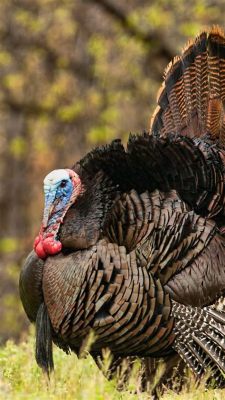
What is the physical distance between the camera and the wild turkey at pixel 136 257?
5543 mm

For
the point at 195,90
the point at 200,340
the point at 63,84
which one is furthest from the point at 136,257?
the point at 63,84

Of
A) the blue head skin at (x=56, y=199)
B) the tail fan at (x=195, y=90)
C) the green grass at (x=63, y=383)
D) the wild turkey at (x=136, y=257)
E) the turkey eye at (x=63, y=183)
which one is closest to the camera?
the green grass at (x=63, y=383)

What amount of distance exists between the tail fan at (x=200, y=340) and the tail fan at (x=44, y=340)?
73 cm

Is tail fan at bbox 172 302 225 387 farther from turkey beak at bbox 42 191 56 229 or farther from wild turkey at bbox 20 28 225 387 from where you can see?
turkey beak at bbox 42 191 56 229

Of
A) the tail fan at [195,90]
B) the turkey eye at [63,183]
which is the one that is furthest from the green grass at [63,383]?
the tail fan at [195,90]

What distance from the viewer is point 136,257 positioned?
18.4 feet

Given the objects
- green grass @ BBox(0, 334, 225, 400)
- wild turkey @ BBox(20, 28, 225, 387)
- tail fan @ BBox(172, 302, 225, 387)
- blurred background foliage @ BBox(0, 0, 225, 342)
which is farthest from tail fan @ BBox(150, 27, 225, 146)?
blurred background foliage @ BBox(0, 0, 225, 342)

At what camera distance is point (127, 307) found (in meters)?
5.48

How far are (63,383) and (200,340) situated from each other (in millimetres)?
816

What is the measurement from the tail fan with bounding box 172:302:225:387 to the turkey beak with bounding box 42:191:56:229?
89 centimetres

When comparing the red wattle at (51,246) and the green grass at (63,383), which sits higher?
the red wattle at (51,246)

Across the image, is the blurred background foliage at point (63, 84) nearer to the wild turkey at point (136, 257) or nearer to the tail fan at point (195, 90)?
the tail fan at point (195, 90)

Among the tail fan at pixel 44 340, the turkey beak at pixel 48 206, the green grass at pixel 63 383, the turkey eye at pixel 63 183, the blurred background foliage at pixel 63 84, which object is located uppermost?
the blurred background foliage at pixel 63 84

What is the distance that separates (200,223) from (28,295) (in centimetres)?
109
